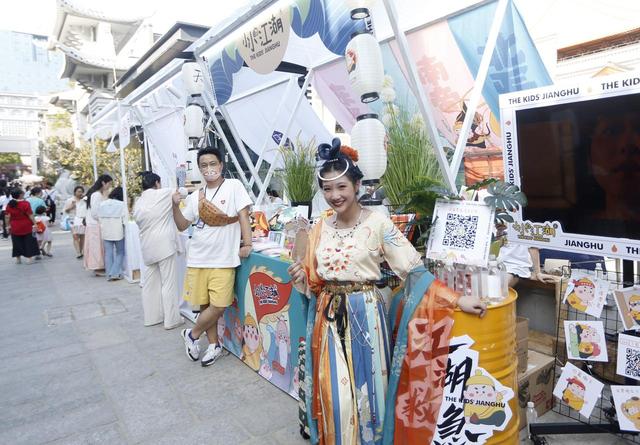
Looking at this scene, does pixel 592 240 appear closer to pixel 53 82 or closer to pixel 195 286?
pixel 195 286

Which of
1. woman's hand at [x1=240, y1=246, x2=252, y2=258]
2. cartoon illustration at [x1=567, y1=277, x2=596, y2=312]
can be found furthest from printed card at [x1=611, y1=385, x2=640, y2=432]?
woman's hand at [x1=240, y1=246, x2=252, y2=258]

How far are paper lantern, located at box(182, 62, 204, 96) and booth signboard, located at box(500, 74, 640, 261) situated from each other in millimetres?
3651

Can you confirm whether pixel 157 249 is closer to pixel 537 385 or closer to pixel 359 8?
pixel 359 8

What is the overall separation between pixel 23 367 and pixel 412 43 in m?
4.27

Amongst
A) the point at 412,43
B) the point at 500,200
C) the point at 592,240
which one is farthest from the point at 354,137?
the point at 412,43

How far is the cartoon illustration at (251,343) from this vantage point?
3.01 metres

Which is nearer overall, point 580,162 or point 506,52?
point 580,162

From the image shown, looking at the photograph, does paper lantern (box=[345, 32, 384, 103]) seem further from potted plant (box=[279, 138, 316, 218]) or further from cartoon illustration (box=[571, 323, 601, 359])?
cartoon illustration (box=[571, 323, 601, 359])

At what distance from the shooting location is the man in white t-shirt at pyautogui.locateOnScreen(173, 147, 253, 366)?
3.05 meters

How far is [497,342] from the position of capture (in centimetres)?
177

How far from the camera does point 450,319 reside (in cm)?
174

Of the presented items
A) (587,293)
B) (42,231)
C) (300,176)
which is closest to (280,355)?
(300,176)

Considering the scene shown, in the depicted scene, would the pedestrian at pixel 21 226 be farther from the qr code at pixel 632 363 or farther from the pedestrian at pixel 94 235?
the qr code at pixel 632 363

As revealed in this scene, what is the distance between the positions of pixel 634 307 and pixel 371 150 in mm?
1419
